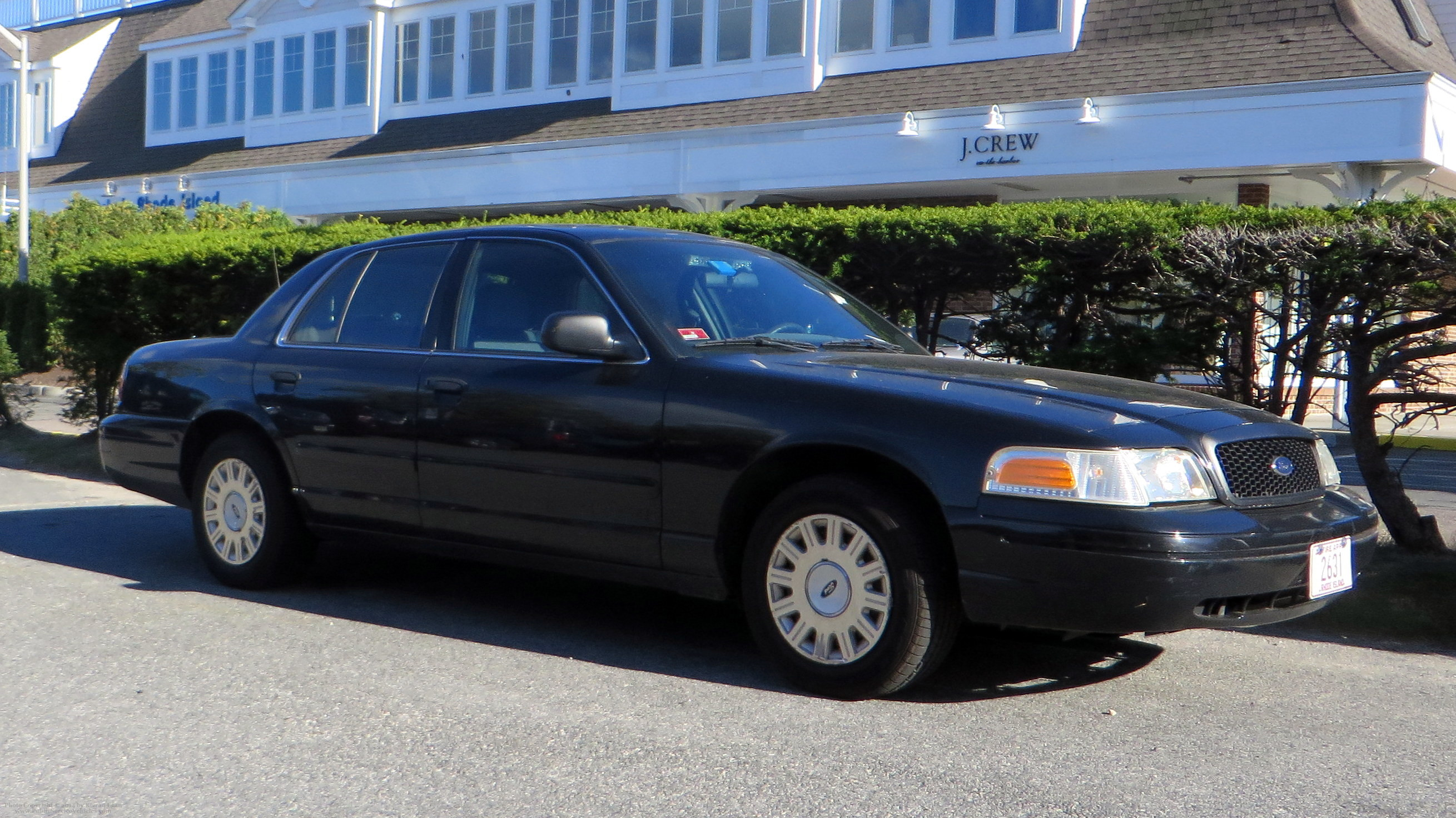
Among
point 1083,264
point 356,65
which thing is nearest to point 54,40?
point 356,65

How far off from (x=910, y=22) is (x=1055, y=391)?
16.2 meters

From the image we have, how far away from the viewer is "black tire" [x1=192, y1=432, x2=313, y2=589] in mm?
6324

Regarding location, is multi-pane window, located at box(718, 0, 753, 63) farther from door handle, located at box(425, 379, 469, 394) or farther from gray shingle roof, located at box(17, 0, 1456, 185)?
door handle, located at box(425, 379, 469, 394)

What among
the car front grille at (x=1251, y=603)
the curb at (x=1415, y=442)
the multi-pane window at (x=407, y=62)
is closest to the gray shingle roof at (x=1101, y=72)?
the multi-pane window at (x=407, y=62)

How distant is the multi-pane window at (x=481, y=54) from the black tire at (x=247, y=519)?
18982 millimetres

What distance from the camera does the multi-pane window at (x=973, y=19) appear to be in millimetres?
19141

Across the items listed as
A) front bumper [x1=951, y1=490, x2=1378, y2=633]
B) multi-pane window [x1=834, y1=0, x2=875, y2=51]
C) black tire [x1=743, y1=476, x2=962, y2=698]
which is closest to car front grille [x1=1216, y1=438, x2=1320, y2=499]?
front bumper [x1=951, y1=490, x2=1378, y2=633]

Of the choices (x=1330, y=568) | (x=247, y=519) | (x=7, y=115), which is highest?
(x=7, y=115)

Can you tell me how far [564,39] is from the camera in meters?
23.8

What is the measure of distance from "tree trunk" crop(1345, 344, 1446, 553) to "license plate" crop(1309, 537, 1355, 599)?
2.28 meters

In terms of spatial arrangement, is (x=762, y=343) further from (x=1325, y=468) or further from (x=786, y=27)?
(x=786, y=27)

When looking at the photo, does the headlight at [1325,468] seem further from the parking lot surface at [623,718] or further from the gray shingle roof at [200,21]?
the gray shingle roof at [200,21]

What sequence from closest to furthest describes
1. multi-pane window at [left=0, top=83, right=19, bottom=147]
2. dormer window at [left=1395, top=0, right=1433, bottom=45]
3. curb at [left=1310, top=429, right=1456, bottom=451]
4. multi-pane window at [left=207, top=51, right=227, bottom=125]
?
curb at [left=1310, top=429, right=1456, bottom=451], dormer window at [left=1395, top=0, right=1433, bottom=45], multi-pane window at [left=207, top=51, right=227, bottom=125], multi-pane window at [left=0, top=83, right=19, bottom=147]

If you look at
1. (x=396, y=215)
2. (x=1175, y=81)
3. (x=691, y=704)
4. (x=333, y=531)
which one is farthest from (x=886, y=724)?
(x=396, y=215)
